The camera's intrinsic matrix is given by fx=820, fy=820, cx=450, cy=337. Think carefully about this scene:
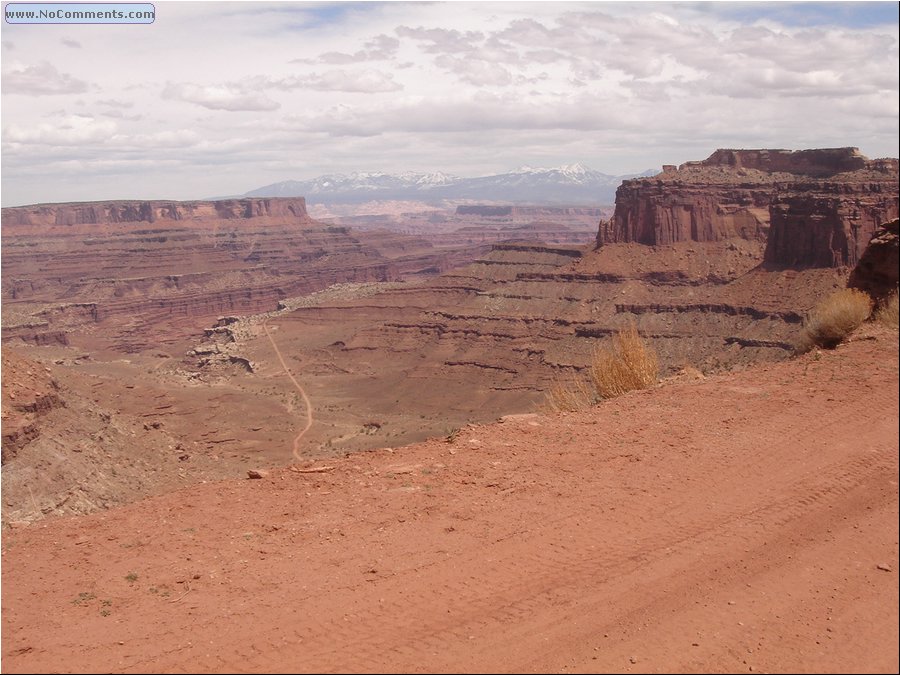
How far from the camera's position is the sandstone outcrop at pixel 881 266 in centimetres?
2038

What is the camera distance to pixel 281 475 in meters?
18.3

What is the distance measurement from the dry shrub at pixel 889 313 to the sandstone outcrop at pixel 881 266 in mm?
387

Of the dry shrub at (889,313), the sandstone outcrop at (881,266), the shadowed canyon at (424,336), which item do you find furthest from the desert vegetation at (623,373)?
the shadowed canyon at (424,336)

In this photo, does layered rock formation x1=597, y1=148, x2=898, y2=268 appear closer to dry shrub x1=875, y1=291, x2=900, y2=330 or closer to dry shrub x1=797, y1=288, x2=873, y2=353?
dry shrub x1=797, y1=288, x2=873, y2=353

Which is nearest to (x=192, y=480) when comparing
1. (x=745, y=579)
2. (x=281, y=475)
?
(x=281, y=475)

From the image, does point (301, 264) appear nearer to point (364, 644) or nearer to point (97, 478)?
point (97, 478)

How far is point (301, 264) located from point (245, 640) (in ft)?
611

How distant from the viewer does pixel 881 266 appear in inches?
831

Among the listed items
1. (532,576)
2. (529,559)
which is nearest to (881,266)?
(529,559)

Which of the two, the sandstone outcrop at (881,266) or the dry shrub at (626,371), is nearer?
the sandstone outcrop at (881,266)

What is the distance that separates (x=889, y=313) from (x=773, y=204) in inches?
2576

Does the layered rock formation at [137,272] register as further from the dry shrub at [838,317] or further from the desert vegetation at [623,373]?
the dry shrub at [838,317]

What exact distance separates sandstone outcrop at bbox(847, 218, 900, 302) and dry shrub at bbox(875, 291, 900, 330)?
0.39 metres

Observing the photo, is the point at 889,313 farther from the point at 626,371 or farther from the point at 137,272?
the point at 137,272
